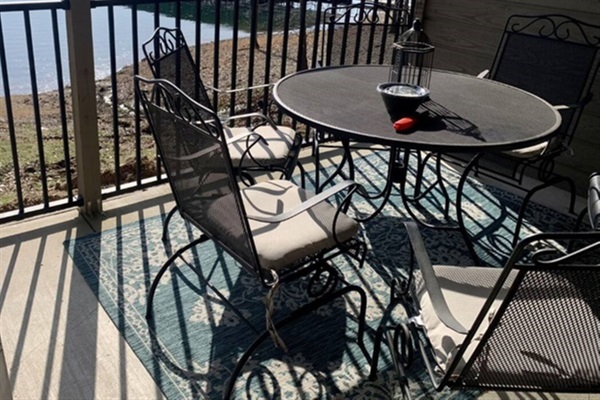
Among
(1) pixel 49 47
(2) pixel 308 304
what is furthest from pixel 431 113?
(1) pixel 49 47

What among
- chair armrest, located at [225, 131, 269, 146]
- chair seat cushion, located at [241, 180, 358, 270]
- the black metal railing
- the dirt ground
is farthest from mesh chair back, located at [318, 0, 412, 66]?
chair seat cushion, located at [241, 180, 358, 270]

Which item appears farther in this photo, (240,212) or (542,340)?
(240,212)

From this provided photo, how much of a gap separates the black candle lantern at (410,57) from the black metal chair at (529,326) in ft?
3.25

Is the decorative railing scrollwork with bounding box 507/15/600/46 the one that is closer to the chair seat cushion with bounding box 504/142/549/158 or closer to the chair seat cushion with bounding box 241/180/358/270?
the chair seat cushion with bounding box 504/142/549/158

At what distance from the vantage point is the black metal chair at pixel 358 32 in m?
3.53

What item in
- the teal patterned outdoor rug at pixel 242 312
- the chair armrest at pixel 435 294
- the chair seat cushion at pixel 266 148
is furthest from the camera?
the chair seat cushion at pixel 266 148

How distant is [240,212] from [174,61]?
1.38 m

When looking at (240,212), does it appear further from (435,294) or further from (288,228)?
(435,294)

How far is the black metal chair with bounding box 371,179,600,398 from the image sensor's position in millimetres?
1115

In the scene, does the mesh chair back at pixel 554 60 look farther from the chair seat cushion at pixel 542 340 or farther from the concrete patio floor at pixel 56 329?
the chair seat cushion at pixel 542 340

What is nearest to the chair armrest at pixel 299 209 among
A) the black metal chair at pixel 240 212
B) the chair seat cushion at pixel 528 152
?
the black metal chair at pixel 240 212

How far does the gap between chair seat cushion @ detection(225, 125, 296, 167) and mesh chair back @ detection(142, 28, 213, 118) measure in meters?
0.29

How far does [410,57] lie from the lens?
2633 mm

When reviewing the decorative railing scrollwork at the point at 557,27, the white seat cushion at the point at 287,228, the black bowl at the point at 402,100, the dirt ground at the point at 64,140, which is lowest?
the dirt ground at the point at 64,140
